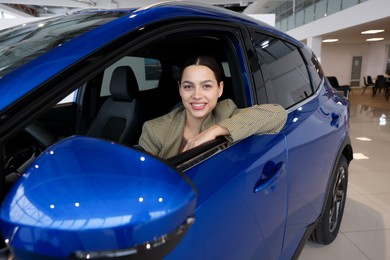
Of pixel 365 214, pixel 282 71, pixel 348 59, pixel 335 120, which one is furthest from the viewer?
pixel 348 59

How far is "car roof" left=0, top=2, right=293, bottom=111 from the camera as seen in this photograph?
608 millimetres

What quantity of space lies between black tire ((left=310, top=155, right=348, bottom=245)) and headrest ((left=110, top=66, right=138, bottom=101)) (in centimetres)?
132

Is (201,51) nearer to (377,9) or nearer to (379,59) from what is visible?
(377,9)

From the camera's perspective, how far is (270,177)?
3.55 feet

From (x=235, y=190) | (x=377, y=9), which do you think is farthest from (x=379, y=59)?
(x=235, y=190)

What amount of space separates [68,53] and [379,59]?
900 inches

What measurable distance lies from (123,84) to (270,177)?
3.51 ft

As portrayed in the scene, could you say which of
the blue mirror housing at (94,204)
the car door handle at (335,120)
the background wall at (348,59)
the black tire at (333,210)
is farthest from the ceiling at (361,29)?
the blue mirror housing at (94,204)

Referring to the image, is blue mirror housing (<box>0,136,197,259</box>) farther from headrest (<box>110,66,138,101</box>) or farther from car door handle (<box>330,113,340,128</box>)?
car door handle (<box>330,113,340,128</box>)

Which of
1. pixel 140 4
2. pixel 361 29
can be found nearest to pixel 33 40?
pixel 361 29

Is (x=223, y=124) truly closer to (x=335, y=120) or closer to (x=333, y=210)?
(x=335, y=120)

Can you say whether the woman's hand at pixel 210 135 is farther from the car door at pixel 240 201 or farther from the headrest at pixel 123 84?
the headrest at pixel 123 84

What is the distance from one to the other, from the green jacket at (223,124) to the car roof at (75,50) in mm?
387

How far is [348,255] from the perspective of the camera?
202cm
